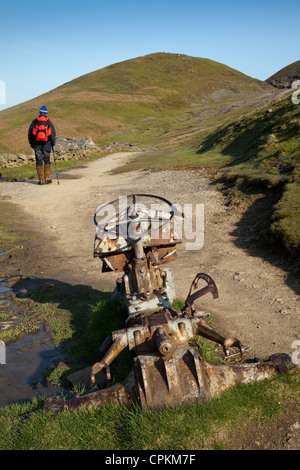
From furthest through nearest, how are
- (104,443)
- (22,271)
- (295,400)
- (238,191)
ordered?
(238,191) < (22,271) < (295,400) < (104,443)

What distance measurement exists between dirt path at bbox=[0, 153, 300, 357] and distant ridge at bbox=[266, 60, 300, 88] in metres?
108

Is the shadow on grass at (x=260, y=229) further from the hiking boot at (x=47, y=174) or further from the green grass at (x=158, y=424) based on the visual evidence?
the hiking boot at (x=47, y=174)

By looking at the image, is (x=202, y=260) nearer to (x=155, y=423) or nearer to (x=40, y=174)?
(x=155, y=423)

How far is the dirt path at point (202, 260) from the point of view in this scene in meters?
5.50

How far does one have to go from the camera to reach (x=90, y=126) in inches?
2133

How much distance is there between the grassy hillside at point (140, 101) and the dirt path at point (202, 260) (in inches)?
982

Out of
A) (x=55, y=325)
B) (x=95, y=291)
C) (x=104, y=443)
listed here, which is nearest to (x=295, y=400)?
(x=104, y=443)

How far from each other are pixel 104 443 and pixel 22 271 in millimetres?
5987

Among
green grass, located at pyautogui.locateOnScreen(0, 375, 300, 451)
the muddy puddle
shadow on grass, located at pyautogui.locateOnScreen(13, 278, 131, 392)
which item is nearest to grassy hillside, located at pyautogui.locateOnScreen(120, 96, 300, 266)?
shadow on grass, located at pyautogui.locateOnScreen(13, 278, 131, 392)

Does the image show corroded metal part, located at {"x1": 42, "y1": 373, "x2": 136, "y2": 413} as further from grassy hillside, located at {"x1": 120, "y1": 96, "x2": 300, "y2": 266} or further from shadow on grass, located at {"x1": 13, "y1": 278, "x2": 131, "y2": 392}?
grassy hillside, located at {"x1": 120, "y1": 96, "x2": 300, "y2": 266}

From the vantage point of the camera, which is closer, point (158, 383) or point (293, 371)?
point (158, 383)

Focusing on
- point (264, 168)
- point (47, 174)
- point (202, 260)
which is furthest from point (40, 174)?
point (202, 260)
